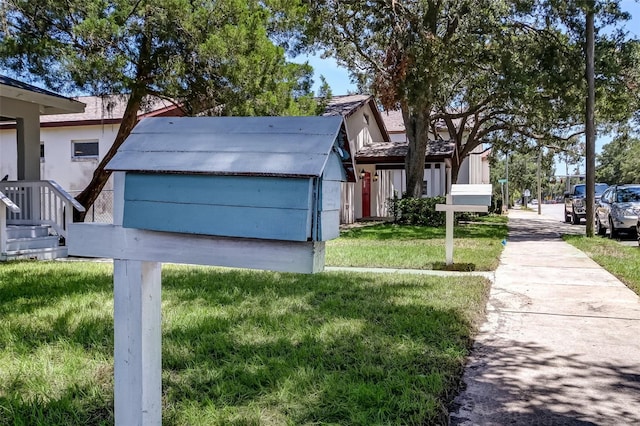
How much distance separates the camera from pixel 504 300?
19.9 feet

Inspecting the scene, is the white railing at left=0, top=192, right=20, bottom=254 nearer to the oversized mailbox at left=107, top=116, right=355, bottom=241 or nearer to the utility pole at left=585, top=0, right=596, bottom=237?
the oversized mailbox at left=107, top=116, right=355, bottom=241

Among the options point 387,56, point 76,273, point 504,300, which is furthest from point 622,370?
point 387,56

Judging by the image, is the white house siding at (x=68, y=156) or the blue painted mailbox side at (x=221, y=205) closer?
the blue painted mailbox side at (x=221, y=205)

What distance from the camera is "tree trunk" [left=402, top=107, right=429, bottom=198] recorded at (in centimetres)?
1848

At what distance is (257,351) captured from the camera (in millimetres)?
3822

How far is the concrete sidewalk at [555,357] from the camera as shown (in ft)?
9.95

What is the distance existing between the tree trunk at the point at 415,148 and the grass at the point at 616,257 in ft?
21.2

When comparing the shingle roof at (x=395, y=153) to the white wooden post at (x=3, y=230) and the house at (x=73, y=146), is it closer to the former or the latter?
the house at (x=73, y=146)

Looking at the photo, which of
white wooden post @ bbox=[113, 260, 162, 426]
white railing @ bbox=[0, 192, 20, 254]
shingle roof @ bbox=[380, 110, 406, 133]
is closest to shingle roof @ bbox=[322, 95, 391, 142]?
shingle roof @ bbox=[380, 110, 406, 133]

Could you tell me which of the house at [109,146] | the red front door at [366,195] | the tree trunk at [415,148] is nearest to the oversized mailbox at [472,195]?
the house at [109,146]

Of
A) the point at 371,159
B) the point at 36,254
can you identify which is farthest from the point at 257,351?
the point at 371,159

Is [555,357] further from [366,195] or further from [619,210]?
[366,195]

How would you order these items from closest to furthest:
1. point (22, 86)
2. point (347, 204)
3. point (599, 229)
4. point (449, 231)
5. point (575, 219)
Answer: point (449, 231) → point (22, 86) → point (599, 229) → point (347, 204) → point (575, 219)

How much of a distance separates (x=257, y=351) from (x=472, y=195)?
17.2ft
